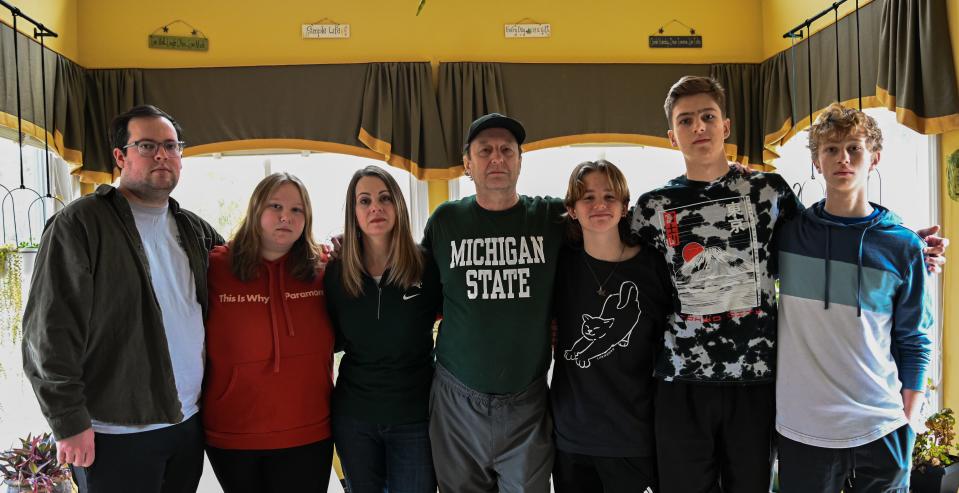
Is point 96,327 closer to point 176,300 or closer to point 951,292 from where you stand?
point 176,300

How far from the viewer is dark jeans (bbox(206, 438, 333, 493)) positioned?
2.01m

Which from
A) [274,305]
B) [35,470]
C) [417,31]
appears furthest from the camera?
[417,31]

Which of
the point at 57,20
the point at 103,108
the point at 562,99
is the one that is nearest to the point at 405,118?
the point at 562,99

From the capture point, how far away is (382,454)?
84.1 inches

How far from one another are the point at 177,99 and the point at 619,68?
9.72 ft

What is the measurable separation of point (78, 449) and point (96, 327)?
323 millimetres

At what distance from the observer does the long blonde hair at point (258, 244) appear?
2.09 m

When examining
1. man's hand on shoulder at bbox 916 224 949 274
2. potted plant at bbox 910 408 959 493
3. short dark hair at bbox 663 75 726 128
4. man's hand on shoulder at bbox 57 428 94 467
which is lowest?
potted plant at bbox 910 408 959 493

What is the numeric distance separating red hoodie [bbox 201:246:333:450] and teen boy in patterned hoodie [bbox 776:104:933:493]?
55.5 inches

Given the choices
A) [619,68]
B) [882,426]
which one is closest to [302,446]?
[882,426]

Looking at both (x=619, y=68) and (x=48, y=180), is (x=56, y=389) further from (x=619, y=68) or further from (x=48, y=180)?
(x=619, y=68)

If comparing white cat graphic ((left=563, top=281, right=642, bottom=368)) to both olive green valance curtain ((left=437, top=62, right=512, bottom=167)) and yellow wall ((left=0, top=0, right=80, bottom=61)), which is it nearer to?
olive green valance curtain ((left=437, top=62, right=512, bottom=167))

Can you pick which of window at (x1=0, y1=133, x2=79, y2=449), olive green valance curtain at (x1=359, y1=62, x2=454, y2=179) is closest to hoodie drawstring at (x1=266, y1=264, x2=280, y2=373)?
window at (x1=0, y1=133, x2=79, y2=449)

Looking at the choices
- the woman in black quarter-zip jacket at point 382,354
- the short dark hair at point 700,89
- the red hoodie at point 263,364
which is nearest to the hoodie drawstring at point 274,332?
the red hoodie at point 263,364
